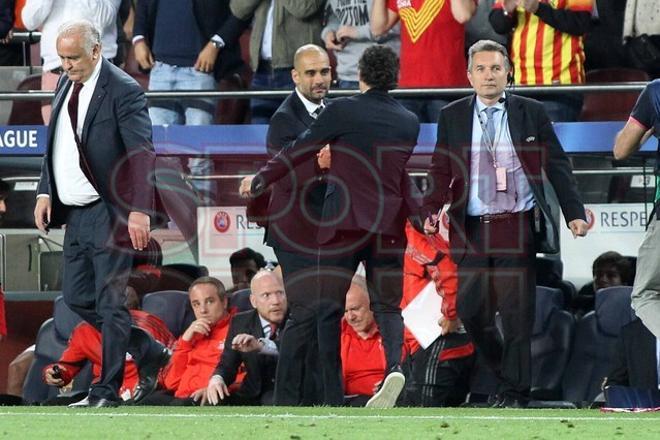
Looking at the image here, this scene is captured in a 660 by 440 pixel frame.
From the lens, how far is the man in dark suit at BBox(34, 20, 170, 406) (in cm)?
834

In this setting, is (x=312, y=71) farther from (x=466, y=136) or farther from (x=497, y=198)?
(x=497, y=198)

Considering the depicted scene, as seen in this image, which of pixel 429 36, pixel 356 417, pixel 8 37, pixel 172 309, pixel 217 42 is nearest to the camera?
pixel 356 417

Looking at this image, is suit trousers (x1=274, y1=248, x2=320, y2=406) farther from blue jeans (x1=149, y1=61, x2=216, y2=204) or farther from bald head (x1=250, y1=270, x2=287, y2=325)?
blue jeans (x1=149, y1=61, x2=216, y2=204)

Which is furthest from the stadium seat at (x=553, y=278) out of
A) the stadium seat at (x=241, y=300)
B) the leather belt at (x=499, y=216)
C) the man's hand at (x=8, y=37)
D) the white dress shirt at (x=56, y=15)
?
the man's hand at (x=8, y=37)

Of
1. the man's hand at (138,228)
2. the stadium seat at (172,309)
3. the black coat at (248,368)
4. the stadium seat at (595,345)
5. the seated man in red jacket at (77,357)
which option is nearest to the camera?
the man's hand at (138,228)

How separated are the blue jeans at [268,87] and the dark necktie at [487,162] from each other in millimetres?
2800

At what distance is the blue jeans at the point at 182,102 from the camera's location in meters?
11.6

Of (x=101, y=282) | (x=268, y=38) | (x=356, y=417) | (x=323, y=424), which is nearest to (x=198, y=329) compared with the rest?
(x=101, y=282)

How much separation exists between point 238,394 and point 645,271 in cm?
256

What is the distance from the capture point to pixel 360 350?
963cm

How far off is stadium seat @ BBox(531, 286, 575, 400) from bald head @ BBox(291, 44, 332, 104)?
197 centimetres

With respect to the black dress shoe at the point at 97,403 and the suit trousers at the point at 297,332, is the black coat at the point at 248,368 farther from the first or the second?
the black dress shoe at the point at 97,403

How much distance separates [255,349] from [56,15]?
10.8ft

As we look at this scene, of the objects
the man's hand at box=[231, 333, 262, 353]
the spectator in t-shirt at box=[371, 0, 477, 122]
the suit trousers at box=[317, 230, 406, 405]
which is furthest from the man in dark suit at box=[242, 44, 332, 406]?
the spectator in t-shirt at box=[371, 0, 477, 122]
